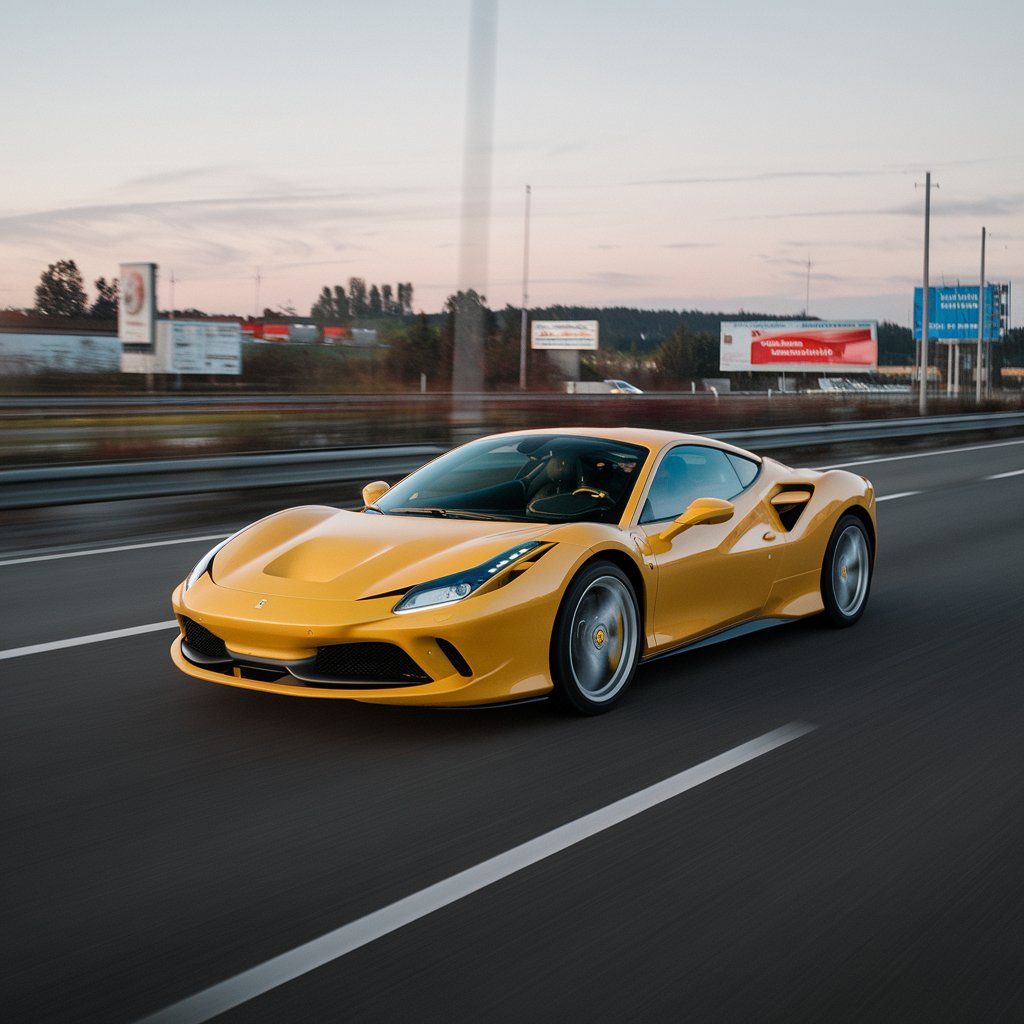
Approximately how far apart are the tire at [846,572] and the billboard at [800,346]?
88917 mm

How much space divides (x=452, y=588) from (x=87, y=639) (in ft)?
9.09

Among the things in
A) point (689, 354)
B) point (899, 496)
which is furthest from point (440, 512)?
point (689, 354)

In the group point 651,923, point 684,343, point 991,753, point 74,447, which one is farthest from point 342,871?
point 684,343

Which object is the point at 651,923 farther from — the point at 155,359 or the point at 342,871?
the point at 155,359

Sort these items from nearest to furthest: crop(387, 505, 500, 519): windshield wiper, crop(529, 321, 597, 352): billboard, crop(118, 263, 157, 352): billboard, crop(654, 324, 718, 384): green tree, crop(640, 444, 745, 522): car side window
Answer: crop(387, 505, 500, 519): windshield wiper, crop(640, 444, 745, 522): car side window, crop(118, 263, 157, 352): billboard, crop(529, 321, 597, 352): billboard, crop(654, 324, 718, 384): green tree

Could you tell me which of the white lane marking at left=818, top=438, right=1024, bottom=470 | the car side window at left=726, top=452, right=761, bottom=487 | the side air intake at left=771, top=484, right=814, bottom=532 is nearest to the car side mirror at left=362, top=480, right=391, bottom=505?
the car side window at left=726, top=452, right=761, bottom=487

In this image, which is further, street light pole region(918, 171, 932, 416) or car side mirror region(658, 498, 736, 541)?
street light pole region(918, 171, 932, 416)

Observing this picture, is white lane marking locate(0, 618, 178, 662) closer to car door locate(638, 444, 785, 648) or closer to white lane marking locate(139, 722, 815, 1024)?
car door locate(638, 444, 785, 648)

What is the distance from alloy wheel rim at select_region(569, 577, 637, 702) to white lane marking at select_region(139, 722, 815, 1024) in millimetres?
723

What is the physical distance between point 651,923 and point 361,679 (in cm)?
188

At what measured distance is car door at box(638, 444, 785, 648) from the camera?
5.95 metres

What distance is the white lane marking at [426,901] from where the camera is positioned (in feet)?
9.73

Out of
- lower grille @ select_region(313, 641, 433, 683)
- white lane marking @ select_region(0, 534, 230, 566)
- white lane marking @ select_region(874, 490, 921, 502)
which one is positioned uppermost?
white lane marking @ select_region(874, 490, 921, 502)

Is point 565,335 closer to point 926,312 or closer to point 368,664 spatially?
point 926,312
